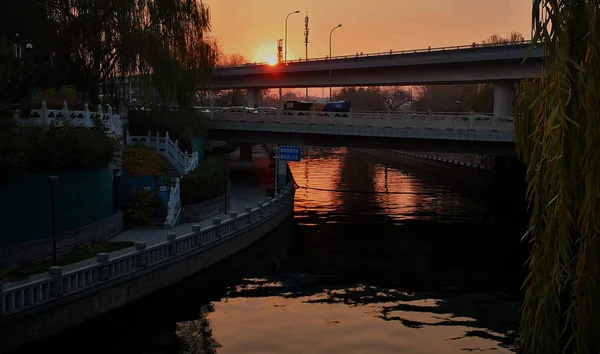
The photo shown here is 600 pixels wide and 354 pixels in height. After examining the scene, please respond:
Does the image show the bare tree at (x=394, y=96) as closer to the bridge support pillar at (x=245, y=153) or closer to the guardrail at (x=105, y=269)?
the bridge support pillar at (x=245, y=153)

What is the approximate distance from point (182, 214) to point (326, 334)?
1360cm

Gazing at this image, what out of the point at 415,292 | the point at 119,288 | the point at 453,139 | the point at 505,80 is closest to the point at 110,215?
the point at 119,288

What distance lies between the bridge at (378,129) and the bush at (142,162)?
459 inches

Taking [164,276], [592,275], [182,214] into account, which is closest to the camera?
[592,275]

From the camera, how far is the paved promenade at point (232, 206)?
21.8 meters

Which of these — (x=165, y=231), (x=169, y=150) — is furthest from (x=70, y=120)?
(x=169, y=150)

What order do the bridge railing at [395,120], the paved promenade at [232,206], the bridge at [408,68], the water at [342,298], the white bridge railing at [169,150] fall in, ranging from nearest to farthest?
the water at [342,298] → the paved promenade at [232,206] → the bridge railing at [395,120] → the white bridge railing at [169,150] → the bridge at [408,68]

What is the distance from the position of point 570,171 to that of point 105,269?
49.7ft

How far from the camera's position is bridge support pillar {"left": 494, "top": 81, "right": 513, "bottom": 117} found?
4709 cm

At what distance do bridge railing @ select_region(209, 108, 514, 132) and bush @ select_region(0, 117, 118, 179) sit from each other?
59.2ft

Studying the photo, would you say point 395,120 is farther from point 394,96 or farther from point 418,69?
point 394,96

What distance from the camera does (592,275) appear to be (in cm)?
840

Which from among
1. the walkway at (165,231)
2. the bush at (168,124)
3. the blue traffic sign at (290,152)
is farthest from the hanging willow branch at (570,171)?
the bush at (168,124)

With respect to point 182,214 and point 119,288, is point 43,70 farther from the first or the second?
point 119,288
